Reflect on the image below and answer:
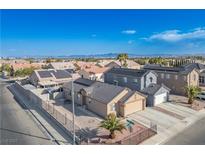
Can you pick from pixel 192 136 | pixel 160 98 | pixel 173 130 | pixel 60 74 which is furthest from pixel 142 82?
pixel 60 74

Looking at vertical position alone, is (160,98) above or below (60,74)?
below

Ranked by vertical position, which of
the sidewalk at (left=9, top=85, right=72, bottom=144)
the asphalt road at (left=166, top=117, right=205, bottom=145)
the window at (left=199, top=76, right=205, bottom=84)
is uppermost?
the window at (left=199, top=76, right=205, bottom=84)

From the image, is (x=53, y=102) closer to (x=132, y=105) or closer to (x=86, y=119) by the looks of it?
(x=86, y=119)

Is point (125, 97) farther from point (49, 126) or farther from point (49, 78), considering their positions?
point (49, 78)

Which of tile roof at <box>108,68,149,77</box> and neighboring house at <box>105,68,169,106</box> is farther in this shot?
tile roof at <box>108,68,149,77</box>

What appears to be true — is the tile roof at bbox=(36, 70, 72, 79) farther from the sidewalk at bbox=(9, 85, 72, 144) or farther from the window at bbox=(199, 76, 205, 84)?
the window at bbox=(199, 76, 205, 84)

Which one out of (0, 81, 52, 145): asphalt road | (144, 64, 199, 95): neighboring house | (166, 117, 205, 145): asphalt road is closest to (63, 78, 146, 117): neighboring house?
(166, 117, 205, 145): asphalt road

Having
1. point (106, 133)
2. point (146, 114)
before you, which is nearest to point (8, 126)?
point (106, 133)
